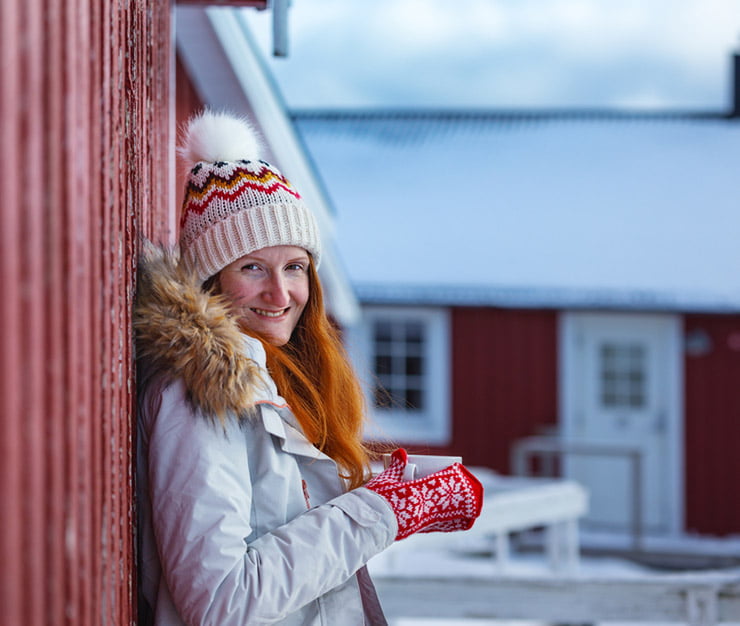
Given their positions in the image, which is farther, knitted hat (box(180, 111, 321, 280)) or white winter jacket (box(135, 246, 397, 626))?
knitted hat (box(180, 111, 321, 280))

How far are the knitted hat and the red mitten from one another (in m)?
0.57

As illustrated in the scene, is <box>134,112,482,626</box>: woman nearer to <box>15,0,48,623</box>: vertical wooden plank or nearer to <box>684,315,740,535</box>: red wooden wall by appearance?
<box>15,0,48,623</box>: vertical wooden plank

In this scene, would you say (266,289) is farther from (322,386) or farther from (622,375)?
(622,375)

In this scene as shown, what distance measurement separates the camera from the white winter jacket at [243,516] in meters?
1.63

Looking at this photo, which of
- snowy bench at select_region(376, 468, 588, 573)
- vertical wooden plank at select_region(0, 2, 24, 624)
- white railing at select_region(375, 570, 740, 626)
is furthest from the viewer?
snowy bench at select_region(376, 468, 588, 573)

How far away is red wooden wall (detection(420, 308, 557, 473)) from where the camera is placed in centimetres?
1134

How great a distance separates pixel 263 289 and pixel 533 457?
9.61 metres

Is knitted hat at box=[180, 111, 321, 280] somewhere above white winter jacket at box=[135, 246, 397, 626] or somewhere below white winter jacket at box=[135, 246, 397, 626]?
above

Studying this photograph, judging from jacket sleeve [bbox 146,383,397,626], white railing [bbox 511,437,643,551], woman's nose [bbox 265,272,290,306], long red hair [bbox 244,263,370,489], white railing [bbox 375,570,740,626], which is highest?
woman's nose [bbox 265,272,290,306]

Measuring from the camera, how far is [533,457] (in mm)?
11312

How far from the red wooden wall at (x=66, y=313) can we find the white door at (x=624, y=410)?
9.86 meters

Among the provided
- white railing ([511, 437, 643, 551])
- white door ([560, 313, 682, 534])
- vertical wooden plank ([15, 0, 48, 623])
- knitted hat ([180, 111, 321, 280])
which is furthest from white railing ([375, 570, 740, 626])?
white door ([560, 313, 682, 534])

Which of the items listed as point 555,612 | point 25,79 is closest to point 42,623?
point 25,79

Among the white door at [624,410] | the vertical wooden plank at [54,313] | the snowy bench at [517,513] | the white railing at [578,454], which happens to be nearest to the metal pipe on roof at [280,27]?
the vertical wooden plank at [54,313]
